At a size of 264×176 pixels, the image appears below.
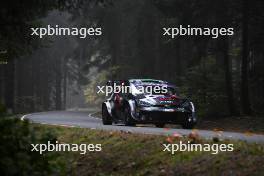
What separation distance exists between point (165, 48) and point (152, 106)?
23749mm

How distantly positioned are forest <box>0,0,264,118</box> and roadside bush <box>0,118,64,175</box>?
25cm

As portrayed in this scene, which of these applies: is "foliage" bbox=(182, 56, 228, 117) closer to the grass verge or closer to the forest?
the forest

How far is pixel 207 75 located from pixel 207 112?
2061 millimetres

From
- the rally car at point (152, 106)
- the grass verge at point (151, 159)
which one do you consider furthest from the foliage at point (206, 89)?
the grass verge at point (151, 159)

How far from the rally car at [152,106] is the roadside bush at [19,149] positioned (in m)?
11.2

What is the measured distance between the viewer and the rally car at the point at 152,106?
18.5 metres

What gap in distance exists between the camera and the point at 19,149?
7148mm

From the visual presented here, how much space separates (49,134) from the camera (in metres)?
7.59
